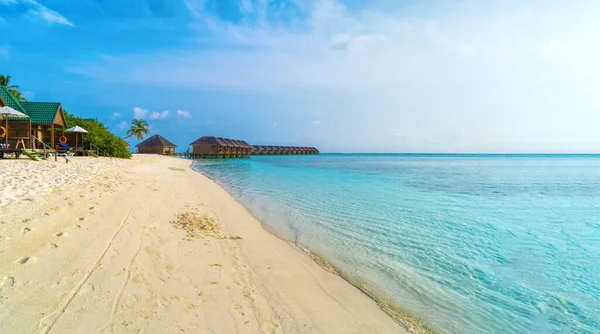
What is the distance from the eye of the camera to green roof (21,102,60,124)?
57.3ft

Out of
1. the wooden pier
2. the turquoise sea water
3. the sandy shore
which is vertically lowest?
the turquoise sea water

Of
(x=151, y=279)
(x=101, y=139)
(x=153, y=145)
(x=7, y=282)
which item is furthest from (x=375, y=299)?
(x=153, y=145)

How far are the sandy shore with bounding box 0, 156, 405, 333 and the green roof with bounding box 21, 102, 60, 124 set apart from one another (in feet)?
49.5

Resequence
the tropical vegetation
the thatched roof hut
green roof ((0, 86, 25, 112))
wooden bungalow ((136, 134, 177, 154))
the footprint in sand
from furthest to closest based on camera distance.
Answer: the thatched roof hut < wooden bungalow ((136, 134, 177, 154)) < the tropical vegetation < green roof ((0, 86, 25, 112)) < the footprint in sand

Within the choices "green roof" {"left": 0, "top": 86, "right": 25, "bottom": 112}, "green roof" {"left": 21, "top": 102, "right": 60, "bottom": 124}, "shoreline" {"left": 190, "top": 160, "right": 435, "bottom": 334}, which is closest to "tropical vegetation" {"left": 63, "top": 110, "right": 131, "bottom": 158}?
"green roof" {"left": 21, "top": 102, "right": 60, "bottom": 124}

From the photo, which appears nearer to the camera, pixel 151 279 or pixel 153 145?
pixel 151 279

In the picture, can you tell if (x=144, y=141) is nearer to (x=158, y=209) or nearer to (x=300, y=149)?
(x=158, y=209)

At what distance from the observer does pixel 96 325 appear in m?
2.44

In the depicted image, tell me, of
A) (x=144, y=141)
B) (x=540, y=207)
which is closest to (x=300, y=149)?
(x=144, y=141)

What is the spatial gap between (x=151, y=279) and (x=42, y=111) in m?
20.3

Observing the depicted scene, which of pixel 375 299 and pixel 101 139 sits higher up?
pixel 101 139

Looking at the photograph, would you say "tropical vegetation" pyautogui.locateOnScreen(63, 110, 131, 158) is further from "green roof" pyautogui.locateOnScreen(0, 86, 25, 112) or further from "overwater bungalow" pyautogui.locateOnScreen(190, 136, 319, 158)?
"overwater bungalow" pyautogui.locateOnScreen(190, 136, 319, 158)

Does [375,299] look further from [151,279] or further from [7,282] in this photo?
[7,282]

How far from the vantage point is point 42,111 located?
17.9 m
